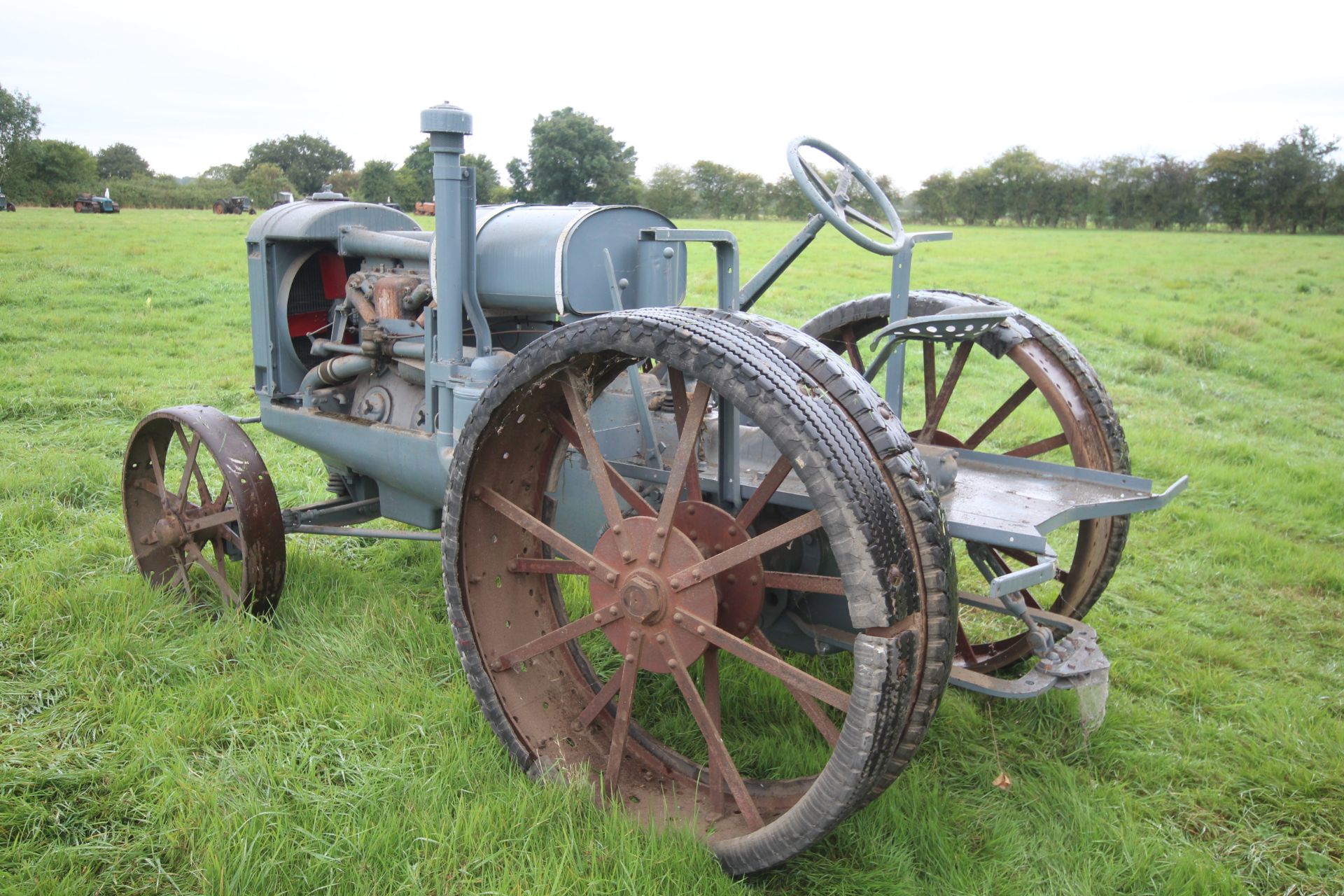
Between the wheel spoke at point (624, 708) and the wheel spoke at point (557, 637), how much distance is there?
0.28 ft

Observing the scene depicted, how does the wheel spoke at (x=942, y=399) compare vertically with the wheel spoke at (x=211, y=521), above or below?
above

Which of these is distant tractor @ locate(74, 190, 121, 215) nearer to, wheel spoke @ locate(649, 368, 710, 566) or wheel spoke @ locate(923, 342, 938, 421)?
wheel spoke @ locate(923, 342, 938, 421)

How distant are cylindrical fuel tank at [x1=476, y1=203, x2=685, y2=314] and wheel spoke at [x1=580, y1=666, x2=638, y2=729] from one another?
4.15 ft

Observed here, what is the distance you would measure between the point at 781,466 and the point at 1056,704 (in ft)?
5.14

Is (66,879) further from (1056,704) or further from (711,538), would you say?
(1056,704)

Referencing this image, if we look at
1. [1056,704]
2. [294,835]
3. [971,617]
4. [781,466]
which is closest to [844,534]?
[781,466]

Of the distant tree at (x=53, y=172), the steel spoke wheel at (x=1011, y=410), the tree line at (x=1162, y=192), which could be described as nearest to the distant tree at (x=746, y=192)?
the tree line at (x=1162, y=192)

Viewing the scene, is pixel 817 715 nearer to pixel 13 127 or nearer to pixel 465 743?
pixel 465 743

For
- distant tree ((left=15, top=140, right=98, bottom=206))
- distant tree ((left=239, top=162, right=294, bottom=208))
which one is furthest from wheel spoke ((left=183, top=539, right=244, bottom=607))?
distant tree ((left=15, top=140, right=98, bottom=206))

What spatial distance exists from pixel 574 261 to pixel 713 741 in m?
1.65

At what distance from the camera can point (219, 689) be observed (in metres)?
3.05

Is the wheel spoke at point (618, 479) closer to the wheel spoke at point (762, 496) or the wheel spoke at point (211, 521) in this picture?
the wheel spoke at point (762, 496)

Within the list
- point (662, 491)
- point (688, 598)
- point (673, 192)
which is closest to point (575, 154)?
point (662, 491)

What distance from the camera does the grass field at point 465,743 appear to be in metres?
2.33
